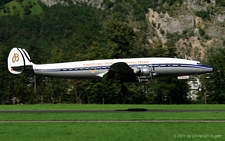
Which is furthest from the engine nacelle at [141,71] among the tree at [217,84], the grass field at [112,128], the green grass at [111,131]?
the tree at [217,84]

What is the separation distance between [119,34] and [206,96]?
2900 cm

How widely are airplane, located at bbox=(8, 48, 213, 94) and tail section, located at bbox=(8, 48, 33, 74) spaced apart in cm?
104

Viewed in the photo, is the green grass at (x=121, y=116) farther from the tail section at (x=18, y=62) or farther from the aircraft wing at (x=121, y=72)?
the tail section at (x=18, y=62)

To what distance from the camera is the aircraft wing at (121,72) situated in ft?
147

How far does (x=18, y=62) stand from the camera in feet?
177

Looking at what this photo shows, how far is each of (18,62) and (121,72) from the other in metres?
15.2

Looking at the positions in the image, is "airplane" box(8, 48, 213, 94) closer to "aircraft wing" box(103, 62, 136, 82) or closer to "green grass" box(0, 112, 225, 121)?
"aircraft wing" box(103, 62, 136, 82)

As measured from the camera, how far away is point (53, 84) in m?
106

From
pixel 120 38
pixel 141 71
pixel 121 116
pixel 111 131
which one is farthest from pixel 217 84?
pixel 111 131

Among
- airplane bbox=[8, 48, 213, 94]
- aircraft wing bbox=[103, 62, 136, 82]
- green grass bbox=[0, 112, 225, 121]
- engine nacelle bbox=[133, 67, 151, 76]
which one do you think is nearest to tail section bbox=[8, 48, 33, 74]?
airplane bbox=[8, 48, 213, 94]

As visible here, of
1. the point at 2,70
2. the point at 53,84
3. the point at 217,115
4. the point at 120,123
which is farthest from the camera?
the point at 53,84

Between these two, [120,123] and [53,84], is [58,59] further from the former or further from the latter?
[120,123]

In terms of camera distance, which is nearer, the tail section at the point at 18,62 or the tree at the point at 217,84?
the tail section at the point at 18,62

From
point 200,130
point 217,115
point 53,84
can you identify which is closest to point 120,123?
point 200,130
